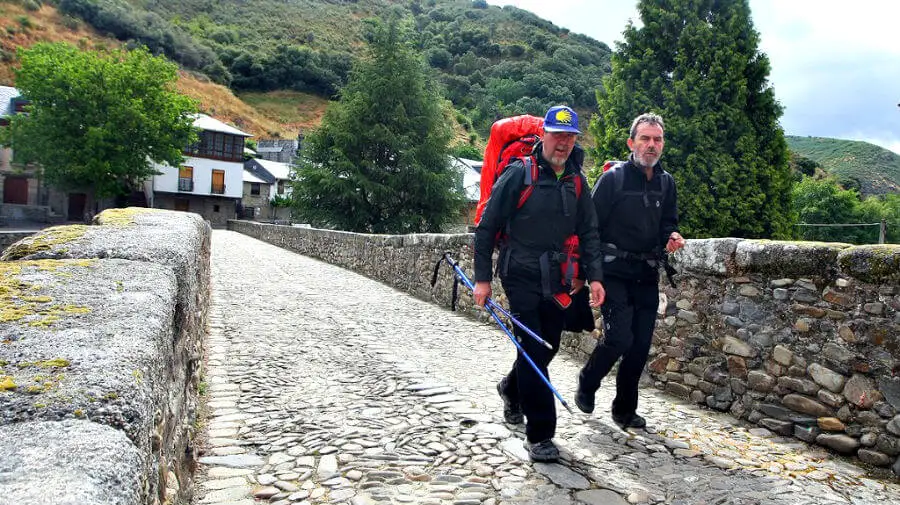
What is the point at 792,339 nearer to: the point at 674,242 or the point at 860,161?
the point at 674,242

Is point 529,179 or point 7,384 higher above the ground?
point 529,179

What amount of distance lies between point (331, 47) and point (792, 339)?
112654 millimetres

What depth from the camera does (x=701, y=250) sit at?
4.89m

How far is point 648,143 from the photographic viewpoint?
12.8 ft

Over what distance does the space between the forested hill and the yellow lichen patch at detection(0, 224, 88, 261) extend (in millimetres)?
76710

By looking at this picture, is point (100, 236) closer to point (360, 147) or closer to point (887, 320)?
point (887, 320)

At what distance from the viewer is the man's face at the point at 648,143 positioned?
12.8 feet

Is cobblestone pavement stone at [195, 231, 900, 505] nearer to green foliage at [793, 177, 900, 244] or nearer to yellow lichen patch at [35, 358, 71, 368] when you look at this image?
yellow lichen patch at [35, 358, 71, 368]

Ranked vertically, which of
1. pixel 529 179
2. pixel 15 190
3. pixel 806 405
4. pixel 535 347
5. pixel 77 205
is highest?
pixel 529 179

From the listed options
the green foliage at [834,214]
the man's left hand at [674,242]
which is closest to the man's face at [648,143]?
the man's left hand at [674,242]

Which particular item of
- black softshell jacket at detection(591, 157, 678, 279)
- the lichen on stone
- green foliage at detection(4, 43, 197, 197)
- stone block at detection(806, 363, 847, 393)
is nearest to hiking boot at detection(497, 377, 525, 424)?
black softshell jacket at detection(591, 157, 678, 279)

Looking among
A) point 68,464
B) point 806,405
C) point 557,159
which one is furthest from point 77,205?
point 68,464

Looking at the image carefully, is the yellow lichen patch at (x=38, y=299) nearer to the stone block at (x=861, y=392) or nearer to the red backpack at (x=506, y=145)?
the red backpack at (x=506, y=145)

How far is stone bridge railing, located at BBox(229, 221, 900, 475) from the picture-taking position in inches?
142
